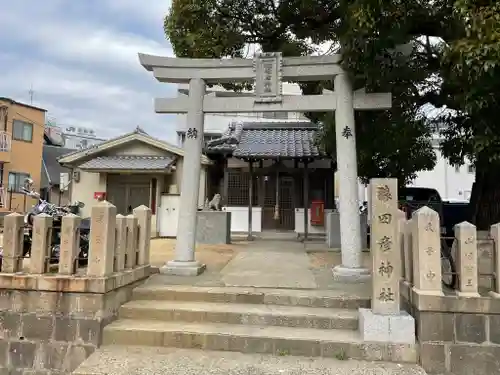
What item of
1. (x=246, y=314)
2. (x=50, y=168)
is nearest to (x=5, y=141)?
(x=50, y=168)

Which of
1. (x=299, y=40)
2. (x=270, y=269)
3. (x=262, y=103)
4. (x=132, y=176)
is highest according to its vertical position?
(x=299, y=40)

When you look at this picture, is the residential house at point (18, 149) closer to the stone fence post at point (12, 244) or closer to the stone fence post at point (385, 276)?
the stone fence post at point (12, 244)

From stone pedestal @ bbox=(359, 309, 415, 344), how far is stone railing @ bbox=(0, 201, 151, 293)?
3318 mm

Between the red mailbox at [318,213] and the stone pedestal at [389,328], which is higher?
the red mailbox at [318,213]

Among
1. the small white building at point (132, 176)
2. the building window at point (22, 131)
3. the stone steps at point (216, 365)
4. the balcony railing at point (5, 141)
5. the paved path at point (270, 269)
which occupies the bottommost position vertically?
the stone steps at point (216, 365)

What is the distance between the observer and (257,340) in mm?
4543

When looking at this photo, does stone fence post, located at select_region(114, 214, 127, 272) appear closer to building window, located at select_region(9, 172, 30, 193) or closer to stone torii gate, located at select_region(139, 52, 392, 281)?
stone torii gate, located at select_region(139, 52, 392, 281)

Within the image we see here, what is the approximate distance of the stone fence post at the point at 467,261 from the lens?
14.3 ft

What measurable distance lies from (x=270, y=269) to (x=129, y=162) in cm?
912

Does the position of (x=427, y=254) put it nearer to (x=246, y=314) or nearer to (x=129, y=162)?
(x=246, y=314)

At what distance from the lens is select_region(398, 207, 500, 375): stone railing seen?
4250 mm

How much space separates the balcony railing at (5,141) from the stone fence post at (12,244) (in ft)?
66.6

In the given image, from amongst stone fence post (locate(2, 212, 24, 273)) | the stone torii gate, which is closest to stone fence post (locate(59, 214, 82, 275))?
stone fence post (locate(2, 212, 24, 273))

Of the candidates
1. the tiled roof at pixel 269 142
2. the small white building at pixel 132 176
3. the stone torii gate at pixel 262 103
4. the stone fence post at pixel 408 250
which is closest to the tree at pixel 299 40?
the stone torii gate at pixel 262 103
